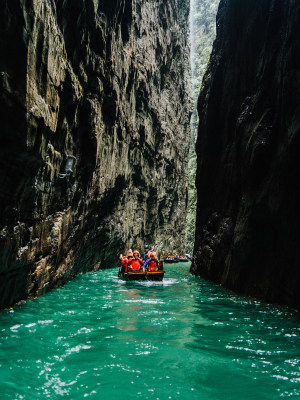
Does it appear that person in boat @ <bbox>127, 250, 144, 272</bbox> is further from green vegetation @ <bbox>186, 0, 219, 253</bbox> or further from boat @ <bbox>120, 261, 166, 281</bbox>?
green vegetation @ <bbox>186, 0, 219, 253</bbox>

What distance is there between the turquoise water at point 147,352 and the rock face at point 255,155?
1905 mm

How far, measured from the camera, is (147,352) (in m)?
5.48

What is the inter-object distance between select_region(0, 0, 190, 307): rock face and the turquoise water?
6.53 ft

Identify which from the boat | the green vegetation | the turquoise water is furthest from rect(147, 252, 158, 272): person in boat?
the green vegetation

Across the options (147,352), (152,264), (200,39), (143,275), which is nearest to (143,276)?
(143,275)

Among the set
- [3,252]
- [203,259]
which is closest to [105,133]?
[203,259]

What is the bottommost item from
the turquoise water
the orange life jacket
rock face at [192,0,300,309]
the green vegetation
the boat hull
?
the turquoise water

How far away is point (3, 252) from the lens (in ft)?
23.6

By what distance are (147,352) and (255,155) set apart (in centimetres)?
824

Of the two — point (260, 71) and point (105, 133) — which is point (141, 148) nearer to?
point (105, 133)

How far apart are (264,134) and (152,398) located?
9.44 metres

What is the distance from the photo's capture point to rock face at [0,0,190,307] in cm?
690

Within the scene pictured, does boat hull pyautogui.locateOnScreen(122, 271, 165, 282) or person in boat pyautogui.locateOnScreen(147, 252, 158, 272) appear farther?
person in boat pyautogui.locateOnScreen(147, 252, 158, 272)

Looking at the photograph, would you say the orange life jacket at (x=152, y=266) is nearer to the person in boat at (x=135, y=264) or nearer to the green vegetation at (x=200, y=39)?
the person in boat at (x=135, y=264)
